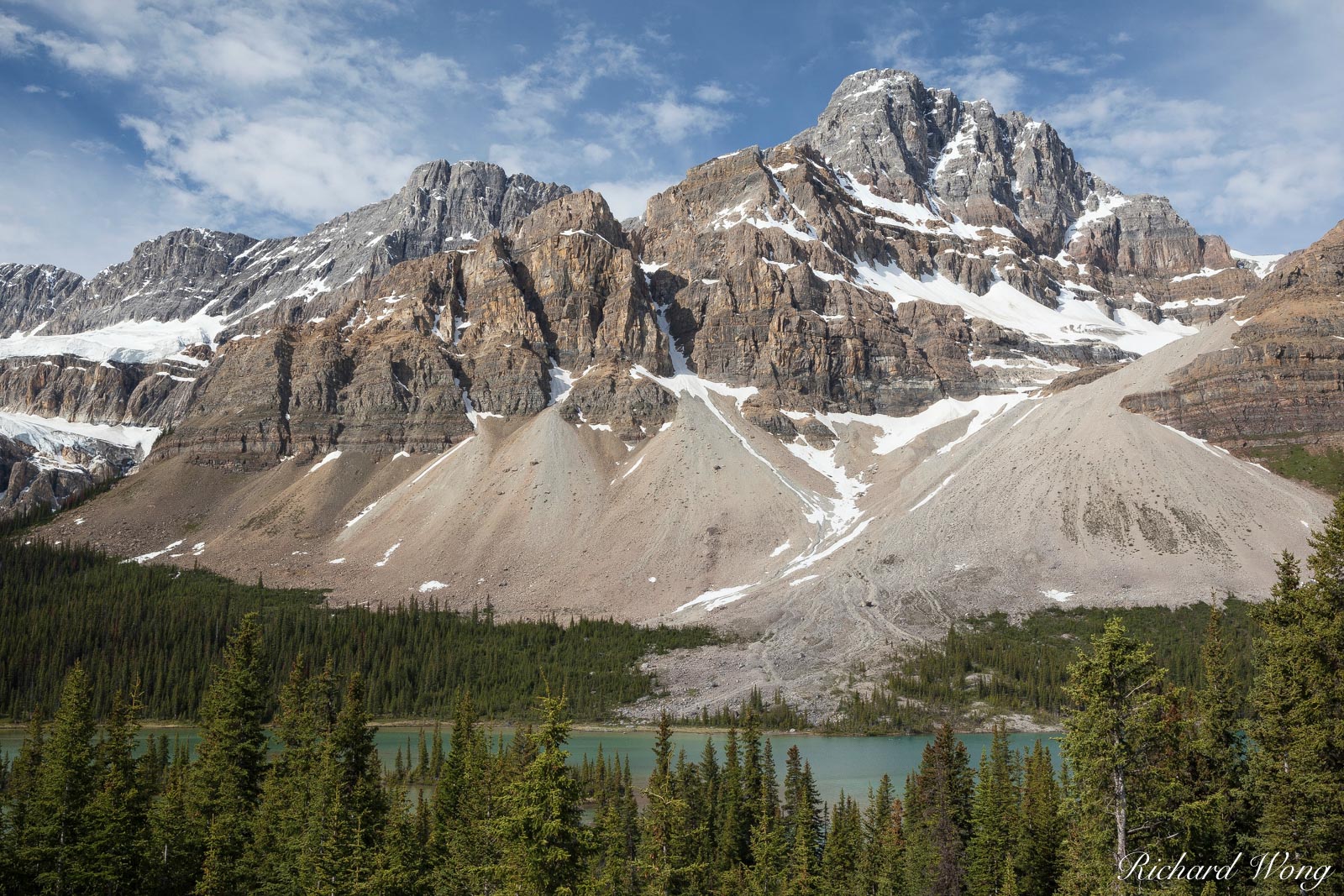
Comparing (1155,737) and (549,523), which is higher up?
(549,523)

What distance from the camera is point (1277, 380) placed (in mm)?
165625

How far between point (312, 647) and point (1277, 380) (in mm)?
163056

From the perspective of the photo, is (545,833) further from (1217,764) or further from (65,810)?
(1217,764)

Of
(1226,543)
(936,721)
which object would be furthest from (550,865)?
(1226,543)

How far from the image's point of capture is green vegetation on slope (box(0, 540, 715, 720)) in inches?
4402

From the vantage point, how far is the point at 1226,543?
12812 centimetres

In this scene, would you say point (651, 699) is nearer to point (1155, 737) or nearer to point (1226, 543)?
point (1226, 543)

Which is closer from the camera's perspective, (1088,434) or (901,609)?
(901,609)

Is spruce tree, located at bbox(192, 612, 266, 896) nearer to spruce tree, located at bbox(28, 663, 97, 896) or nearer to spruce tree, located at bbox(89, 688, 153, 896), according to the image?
spruce tree, located at bbox(89, 688, 153, 896)

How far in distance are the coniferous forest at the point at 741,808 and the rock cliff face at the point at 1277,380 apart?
456 ft

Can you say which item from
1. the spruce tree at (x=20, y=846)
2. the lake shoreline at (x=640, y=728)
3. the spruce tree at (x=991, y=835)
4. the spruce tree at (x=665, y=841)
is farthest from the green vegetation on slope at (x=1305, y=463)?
the spruce tree at (x=20, y=846)

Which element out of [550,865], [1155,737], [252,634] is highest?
[252,634]

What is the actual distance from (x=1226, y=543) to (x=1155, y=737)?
125m

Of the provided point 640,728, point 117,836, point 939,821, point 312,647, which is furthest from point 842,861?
point 312,647
